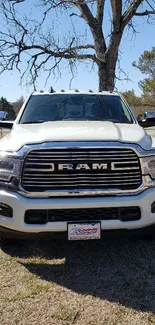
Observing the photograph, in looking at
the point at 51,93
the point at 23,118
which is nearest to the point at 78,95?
the point at 51,93

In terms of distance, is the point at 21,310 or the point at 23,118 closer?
the point at 21,310

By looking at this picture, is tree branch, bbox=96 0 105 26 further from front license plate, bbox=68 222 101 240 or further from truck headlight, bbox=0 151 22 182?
front license plate, bbox=68 222 101 240

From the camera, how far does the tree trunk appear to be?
13.5 metres

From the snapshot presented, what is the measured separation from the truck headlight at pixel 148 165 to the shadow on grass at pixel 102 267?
3.32 feet

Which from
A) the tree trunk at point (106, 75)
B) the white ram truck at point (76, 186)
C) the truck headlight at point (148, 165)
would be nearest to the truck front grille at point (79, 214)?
the white ram truck at point (76, 186)

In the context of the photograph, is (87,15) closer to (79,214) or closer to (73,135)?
(73,135)

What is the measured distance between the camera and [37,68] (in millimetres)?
14891

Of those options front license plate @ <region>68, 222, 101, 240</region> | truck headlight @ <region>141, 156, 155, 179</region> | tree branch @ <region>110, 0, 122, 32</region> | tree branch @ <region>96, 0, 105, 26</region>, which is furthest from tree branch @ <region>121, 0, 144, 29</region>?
front license plate @ <region>68, 222, 101, 240</region>

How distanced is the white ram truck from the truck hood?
0.5 inches

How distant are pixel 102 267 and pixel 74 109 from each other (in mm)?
2360

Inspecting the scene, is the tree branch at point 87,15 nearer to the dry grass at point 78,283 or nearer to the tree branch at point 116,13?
the tree branch at point 116,13

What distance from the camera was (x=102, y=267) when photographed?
3.66 metres

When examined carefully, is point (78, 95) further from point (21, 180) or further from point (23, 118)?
point (21, 180)

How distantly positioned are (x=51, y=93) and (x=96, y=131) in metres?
1.92
